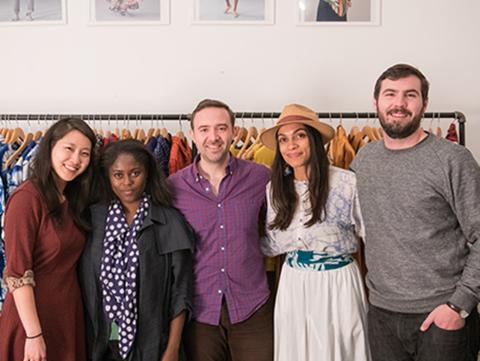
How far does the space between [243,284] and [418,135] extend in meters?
0.90

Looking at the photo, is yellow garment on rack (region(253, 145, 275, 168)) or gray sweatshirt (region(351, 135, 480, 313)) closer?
gray sweatshirt (region(351, 135, 480, 313))

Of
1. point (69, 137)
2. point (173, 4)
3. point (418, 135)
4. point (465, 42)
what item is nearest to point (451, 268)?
point (418, 135)

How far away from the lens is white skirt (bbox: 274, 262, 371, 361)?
198 cm

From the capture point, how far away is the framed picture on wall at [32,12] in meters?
2.98

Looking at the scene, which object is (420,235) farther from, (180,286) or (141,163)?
(141,163)

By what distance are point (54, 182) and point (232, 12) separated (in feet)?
5.10

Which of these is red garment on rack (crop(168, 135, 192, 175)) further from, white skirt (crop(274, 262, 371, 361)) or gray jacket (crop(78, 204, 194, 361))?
white skirt (crop(274, 262, 371, 361))

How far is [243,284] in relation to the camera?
2037 mm

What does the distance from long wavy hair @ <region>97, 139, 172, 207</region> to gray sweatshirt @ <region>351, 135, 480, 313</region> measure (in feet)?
2.76

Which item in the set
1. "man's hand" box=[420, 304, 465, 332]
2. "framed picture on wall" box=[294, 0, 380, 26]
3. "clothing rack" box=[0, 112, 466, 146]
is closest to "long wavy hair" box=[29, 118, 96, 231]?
"clothing rack" box=[0, 112, 466, 146]

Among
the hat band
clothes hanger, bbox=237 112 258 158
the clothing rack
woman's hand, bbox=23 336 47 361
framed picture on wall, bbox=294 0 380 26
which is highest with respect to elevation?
framed picture on wall, bbox=294 0 380 26

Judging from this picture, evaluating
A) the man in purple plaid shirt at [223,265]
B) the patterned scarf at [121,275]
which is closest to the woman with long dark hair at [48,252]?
the patterned scarf at [121,275]

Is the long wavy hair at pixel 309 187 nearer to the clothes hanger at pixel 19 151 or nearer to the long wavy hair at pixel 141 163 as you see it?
the long wavy hair at pixel 141 163

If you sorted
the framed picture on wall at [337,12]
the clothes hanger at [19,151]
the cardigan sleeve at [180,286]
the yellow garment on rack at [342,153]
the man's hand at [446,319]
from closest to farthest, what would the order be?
the man's hand at [446,319]
the cardigan sleeve at [180,286]
the yellow garment on rack at [342,153]
the clothes hanger at [19,151]
the framed picture on wall at [337,12]
